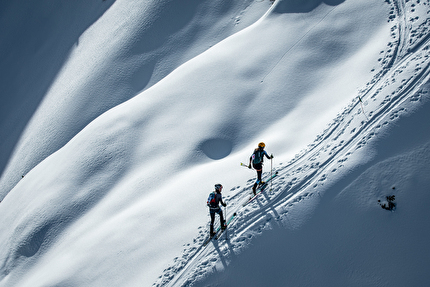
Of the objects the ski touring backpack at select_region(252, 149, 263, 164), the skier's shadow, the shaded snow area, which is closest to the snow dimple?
the shaded snow area

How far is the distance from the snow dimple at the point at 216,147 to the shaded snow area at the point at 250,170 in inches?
1.8

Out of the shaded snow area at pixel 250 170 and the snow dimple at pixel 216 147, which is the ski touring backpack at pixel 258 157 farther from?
the snow dimple at pixel 216 147

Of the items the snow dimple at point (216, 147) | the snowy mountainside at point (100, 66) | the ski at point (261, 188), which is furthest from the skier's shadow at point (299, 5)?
the ski at point (261, 188)

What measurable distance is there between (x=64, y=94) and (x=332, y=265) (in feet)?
77.5

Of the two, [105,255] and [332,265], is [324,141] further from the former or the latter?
[105,255]

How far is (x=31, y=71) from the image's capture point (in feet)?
102

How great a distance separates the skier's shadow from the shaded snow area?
92 millimetres

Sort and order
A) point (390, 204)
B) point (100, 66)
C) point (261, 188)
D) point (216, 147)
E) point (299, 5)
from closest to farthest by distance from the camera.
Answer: point (390, 204), point (261, 188), point (216, 147), point (299, 5), point (100, 66)

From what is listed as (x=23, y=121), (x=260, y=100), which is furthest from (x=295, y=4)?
(x=23, y=121)

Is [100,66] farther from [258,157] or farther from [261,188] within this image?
[261,188]

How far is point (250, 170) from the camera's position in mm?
11547

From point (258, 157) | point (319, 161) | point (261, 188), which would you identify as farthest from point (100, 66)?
point (319, 161)

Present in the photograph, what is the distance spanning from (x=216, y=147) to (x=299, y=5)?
31.9 feet

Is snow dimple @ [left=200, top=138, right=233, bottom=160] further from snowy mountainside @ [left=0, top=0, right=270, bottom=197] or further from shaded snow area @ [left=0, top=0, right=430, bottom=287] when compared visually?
snowy mountainside @ [left=0, top=0, right=270, bottom=197]
